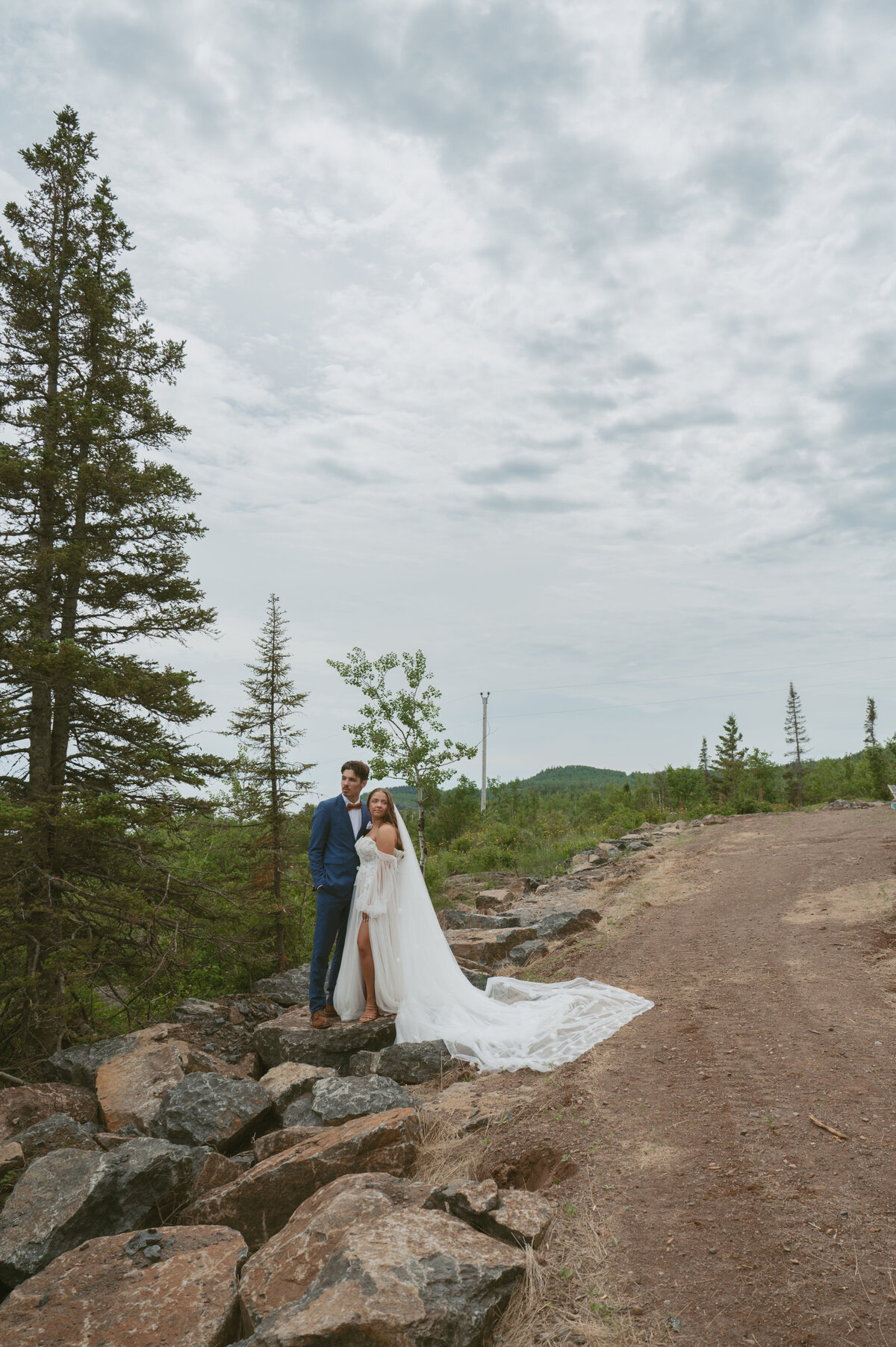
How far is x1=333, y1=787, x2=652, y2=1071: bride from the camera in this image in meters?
7.32

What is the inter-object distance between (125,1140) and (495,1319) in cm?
340

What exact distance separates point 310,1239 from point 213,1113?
256cm

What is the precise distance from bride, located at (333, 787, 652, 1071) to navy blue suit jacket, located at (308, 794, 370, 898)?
13 centimetres

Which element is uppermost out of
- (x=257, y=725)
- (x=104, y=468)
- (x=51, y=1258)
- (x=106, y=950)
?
(x=104, y=468)

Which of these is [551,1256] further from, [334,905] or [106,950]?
[106,950]

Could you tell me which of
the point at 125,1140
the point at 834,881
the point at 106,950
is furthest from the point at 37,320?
the point at 834,881

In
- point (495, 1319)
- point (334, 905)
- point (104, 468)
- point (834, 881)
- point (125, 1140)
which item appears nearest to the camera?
point (495, 1319)

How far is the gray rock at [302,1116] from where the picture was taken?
571cm

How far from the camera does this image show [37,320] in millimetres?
10398

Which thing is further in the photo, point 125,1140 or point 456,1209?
point 125,1140

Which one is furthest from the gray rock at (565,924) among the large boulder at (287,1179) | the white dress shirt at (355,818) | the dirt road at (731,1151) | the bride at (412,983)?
the large boulder at (287,1179)

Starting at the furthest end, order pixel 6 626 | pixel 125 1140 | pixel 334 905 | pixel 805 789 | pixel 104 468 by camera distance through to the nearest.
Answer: pixel 805 789 < pixel 104 468 < pixel 6 626 < pixel 334 905 < pixel 125 1140

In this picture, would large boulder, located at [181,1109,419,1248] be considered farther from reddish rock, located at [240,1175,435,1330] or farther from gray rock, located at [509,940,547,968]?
gray rock, located at [509,940,547,968]

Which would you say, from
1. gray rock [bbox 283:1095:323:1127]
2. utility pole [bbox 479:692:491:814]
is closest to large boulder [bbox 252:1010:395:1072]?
gray rock [bbox 283:1095:323:1127]
